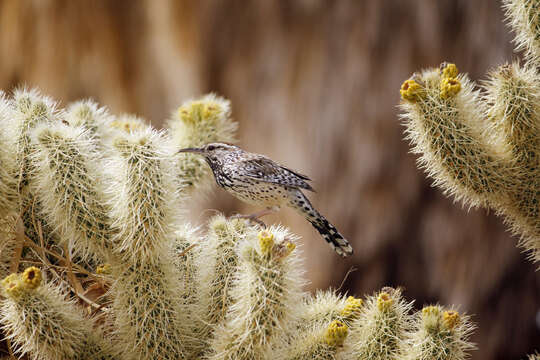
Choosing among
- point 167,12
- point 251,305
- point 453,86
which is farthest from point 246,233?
point 167,12

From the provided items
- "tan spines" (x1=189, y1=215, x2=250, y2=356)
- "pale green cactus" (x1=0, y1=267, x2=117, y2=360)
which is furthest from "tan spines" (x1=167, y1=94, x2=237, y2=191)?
"pale green cactus" (x1=0, y1=267, x2=117, y2=360)

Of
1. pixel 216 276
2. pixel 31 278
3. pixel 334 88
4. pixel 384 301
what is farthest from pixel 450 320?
pixel 334 88

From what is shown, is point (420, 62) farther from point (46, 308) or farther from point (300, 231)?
point (46, 308)

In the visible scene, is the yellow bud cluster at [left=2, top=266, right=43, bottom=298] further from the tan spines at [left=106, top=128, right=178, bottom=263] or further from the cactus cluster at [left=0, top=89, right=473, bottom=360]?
the tan spines at [left=106, top=128, right=178, bottom=263]

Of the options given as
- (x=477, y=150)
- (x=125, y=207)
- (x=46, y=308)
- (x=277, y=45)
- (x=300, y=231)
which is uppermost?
(x=277, y=45)

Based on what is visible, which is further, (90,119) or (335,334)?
(90,119)

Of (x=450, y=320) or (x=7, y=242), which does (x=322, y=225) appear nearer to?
(x=450, y=320)

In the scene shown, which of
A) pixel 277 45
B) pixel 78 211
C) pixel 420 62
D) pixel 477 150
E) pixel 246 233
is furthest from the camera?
pixel 277 45
